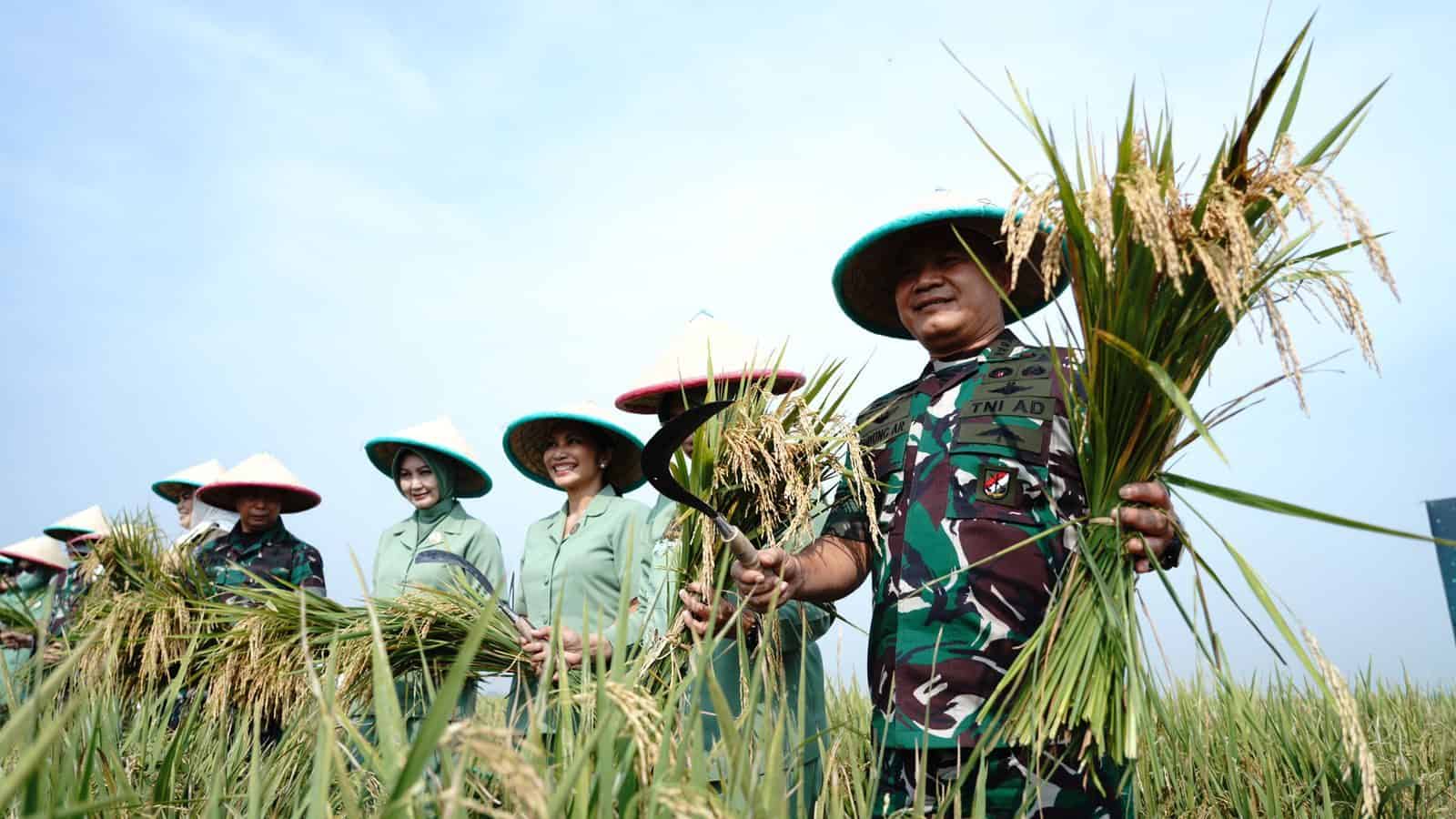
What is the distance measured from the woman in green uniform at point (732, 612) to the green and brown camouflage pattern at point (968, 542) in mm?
225

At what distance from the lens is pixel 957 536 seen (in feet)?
6.91

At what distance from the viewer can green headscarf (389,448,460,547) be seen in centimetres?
488

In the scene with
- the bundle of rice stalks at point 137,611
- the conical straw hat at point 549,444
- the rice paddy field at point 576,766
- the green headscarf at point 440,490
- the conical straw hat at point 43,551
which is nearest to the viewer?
the rice paddy field at point 576,766

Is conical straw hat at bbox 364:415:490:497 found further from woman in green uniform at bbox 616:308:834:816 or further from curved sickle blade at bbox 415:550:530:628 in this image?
woman in green uniform at bbox 616:308:834:816

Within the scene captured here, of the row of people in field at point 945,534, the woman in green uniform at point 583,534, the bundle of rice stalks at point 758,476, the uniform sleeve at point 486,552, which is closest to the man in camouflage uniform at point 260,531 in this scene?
the uniform sleeve at point 486,552

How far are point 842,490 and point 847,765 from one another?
5.01 feet

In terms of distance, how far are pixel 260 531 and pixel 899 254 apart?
15.6ft

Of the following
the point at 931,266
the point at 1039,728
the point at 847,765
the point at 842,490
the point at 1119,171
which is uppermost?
the point at 931,266

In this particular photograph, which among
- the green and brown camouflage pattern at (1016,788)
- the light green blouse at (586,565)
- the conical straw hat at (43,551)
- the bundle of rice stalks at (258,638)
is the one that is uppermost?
the conical straw hat at (43,551)

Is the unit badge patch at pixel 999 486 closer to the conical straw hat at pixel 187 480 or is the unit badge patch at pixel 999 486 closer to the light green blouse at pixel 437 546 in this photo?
the light green blouse at pixel 437 546

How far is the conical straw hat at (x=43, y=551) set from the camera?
934 centimetres

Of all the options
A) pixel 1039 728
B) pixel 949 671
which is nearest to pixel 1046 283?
pixel 1039 728

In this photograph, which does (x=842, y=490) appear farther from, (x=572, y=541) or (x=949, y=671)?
(x=572, y=541)

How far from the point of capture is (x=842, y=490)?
241 centimetres
